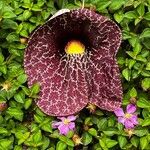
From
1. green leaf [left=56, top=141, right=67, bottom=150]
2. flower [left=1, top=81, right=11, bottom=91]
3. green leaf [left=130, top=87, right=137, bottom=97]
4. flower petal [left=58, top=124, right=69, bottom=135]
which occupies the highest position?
flower [left=1, top=81, right=11, bottom=91]

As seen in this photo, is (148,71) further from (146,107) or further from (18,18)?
(18,18)

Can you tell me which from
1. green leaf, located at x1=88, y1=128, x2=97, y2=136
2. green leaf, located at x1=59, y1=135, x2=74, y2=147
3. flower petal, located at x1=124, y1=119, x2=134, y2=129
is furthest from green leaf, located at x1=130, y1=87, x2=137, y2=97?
green leaf, located at x1=59, y1=135, x2=74, y2=147

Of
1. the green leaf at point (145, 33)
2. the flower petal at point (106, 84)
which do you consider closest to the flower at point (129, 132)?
the flower petal at point (106, 84)

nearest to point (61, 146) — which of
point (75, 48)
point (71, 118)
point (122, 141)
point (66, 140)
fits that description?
point (66, 140)

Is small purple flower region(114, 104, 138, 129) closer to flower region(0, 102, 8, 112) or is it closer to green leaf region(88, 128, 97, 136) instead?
green leaf region(88, 128, 97, 136)

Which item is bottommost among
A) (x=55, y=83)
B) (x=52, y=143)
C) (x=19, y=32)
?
(x=52, y=143)

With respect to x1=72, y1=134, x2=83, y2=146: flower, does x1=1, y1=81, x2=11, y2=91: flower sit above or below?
above

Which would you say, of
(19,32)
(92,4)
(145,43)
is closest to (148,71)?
(145,43)
